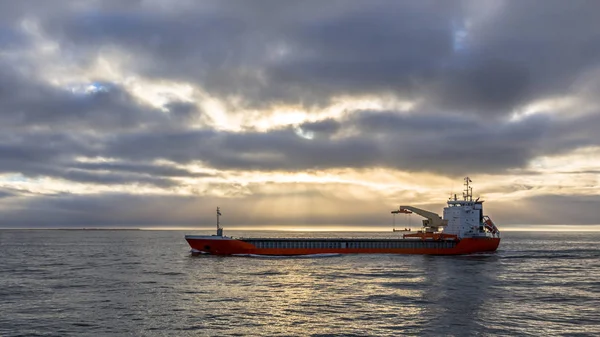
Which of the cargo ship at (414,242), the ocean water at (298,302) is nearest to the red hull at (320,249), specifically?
the cargo ship at (414,242)

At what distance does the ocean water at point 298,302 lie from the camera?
103 ft

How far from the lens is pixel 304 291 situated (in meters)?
46.4

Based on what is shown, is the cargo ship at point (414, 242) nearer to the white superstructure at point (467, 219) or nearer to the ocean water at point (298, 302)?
the white superstructure at point (467, 219)

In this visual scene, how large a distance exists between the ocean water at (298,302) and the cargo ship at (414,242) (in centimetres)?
2202

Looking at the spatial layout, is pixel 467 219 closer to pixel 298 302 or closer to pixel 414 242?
pixel 414 242

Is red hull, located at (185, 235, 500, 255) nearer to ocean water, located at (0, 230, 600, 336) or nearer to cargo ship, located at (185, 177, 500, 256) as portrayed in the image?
cargo ship, located at (185, 177, 500, 256)

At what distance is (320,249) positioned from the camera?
93938 millimetres

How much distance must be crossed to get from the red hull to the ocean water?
20.4 m

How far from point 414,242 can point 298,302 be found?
59698mm

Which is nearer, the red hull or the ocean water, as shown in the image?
the ocean water

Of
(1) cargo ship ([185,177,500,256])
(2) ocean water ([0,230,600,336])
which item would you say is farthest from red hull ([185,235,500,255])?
(2) ocean water ([0,230,600,336])

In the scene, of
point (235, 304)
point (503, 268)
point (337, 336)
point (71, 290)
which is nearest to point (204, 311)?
point (235, 304)

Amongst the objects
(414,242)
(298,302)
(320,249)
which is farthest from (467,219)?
(298,302)

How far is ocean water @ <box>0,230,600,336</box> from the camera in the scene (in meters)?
31.3
